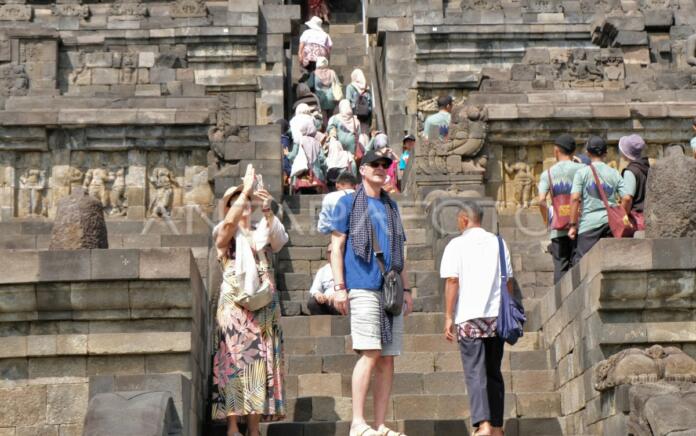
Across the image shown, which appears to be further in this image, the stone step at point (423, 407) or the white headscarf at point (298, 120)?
the white headscarf at point (298, 120)

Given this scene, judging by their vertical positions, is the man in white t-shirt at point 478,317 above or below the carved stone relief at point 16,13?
below

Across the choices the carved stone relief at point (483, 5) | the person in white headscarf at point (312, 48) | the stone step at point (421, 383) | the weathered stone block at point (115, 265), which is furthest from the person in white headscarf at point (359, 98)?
the weathered stone block at point (115, 265)

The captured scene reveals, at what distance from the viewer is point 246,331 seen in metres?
10.9

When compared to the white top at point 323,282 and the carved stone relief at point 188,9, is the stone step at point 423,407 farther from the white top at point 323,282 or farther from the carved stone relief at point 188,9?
the carved stone relief at point 188,9

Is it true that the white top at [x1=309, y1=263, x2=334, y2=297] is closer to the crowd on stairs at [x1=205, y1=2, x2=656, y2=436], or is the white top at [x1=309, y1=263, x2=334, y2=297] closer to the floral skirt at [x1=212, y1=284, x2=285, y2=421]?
the crowd on stairs at [x1=205, y1=2, x2=656, y2=436]

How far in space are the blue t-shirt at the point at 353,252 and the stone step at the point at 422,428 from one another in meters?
1.30

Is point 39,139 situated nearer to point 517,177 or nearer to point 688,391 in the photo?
point 517,177

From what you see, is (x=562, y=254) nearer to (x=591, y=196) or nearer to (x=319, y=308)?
(x=591, y=196)

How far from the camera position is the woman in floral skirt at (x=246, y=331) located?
10.8m

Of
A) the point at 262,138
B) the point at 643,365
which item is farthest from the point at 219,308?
the point at 262,138

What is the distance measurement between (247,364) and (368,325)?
103cm

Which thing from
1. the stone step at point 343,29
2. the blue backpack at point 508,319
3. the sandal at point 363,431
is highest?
the stone step at point 343,29

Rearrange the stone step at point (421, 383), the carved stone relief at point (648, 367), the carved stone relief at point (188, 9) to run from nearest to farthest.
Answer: the carved stone relief at point (648, 367) → the stone step at point (421, 383) → the carved stone relief at point (188, 9)

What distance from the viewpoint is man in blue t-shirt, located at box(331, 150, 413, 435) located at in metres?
10.5
